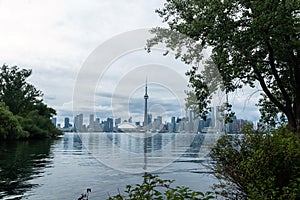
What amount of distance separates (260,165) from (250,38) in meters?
9.44

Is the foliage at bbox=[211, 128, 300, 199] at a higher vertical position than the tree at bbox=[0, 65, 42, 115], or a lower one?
lower

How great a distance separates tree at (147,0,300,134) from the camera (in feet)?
44.1

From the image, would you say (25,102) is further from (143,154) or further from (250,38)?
(250,38)

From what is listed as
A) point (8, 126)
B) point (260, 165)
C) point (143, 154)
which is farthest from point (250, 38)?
point (8, 126)

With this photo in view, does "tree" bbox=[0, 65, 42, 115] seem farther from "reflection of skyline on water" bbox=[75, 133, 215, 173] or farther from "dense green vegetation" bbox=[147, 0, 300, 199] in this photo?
"dense green vegetation" bbox=[147, 0, 300, 199]

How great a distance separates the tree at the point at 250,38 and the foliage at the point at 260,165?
21.7 ft

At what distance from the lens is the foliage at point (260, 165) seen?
565 centimetres

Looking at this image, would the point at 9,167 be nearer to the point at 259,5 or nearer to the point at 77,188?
the point at 77,188

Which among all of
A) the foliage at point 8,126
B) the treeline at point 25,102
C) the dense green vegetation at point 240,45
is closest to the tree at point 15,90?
the treeline at point 25,102

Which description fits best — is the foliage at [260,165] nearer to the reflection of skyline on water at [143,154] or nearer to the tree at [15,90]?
the reflection of skyline on water at [143,154]

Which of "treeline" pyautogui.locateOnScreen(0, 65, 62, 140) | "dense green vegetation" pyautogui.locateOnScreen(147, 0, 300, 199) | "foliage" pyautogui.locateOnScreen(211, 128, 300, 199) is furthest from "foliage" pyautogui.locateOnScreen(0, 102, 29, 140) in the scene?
"foliage" pyautogui.locateOnScreen(211, 128, 300, 199)

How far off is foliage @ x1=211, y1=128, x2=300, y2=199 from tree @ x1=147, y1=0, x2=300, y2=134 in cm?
660

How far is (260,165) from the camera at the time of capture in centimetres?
589

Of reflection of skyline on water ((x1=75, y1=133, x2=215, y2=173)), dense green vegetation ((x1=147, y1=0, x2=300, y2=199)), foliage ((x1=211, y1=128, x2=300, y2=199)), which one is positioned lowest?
reflection of skyline on water ((x1=75, y1=133, x2=215, y2=173))
